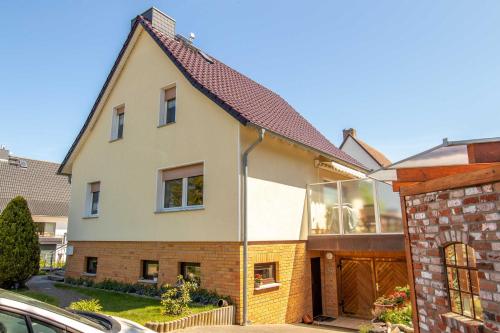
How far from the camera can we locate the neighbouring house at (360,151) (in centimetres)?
2622

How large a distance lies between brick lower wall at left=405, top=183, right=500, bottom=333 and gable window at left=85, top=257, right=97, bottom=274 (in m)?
12.1

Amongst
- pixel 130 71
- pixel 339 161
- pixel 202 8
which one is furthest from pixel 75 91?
pixel 339 161

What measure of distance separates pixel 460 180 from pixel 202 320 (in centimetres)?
604

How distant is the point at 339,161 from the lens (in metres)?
13.1

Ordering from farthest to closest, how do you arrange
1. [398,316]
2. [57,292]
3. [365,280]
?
[365,280] < [57,292] < [398,316]

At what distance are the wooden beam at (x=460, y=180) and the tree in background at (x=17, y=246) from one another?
1232cm

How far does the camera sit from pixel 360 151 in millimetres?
27234

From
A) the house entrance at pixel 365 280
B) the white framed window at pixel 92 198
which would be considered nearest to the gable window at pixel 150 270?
the white framed window at pixel 92 198

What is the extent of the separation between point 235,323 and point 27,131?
10963 millimetres

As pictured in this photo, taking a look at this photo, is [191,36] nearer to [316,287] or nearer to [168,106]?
[168,106]

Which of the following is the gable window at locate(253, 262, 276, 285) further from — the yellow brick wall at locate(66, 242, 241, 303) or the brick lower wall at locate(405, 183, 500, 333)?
the brick lower wall at locate(405, 183, 500, 333)

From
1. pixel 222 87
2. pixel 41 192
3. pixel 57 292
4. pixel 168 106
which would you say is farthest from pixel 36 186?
pixel 222 87

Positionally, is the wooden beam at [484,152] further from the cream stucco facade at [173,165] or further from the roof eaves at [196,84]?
the cream stucco facade at [173,165]

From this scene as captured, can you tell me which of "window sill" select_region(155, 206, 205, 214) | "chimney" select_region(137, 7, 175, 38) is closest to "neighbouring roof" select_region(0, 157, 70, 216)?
"chimney" select_region(137, 7, 175, 38)
